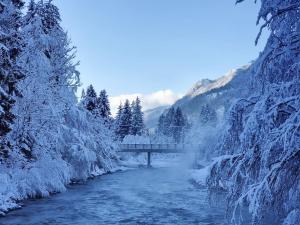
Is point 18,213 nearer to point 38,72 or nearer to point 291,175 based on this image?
point 38,72

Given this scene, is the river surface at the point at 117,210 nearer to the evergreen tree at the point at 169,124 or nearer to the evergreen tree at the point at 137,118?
the evergreen tree at the point at 137,118

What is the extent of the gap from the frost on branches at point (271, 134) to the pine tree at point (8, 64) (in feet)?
45.9

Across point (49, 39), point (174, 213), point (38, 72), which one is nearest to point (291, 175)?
point (174, 213)

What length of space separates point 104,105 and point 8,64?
183 feet

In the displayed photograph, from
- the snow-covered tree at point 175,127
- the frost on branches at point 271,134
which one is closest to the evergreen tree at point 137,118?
the snow-covered tree at point 175,127

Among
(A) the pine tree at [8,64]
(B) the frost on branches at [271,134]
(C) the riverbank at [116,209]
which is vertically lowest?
(C) the riverbank at [116,209]

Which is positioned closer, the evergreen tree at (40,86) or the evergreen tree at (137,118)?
the evergreen tree at (40,86)

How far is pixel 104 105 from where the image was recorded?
77250mm

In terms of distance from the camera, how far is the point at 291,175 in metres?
8.37

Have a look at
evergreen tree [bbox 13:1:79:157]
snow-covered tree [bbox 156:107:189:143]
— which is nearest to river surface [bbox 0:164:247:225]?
evergreen tree [bbox 13:1:79:157]

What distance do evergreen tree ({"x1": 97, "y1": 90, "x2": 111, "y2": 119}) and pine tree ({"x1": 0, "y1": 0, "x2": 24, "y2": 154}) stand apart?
50.5 metres

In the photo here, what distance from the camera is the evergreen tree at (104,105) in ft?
248

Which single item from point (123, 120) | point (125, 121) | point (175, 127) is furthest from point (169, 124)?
point (123, 120)

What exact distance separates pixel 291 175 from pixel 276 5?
3702 mm
